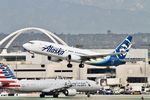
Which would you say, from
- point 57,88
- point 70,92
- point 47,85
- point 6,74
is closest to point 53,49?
point 70,92

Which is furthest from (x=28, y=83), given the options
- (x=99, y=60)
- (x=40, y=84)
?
(x=99, y=60)

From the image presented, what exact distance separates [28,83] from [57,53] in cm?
2846

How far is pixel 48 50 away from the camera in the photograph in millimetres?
155125

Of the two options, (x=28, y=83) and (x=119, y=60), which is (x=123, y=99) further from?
(x=28, y=83)

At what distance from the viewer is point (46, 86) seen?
186 metres

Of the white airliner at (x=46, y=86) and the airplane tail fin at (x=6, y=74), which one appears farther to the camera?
the airplane tail fin at (x=6, y=74)

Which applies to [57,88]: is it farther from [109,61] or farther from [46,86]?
[109,61]

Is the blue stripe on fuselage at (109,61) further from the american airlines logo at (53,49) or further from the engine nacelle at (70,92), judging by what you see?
the american airlines logo at (53,49)

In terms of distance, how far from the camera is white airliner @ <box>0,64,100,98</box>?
595ft

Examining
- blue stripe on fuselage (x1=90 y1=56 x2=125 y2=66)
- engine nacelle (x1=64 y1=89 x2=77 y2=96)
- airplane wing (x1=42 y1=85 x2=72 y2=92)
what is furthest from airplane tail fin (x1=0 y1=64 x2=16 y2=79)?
blue stripe on fuselage (x1=90 y1=56 x2=125 y2=66)

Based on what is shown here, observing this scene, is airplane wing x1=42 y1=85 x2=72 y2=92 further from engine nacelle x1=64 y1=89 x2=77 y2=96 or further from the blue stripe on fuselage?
Answer: the blue stripe on fuselage

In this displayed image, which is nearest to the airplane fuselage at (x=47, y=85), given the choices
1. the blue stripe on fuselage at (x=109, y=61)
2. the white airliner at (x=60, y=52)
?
the blue stripe on fuselage at (x=109, y=61)

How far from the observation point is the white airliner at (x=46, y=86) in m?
181

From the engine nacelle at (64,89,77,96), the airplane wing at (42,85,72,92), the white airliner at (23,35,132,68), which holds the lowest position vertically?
the engine nacelle at (64,89,77,96)
